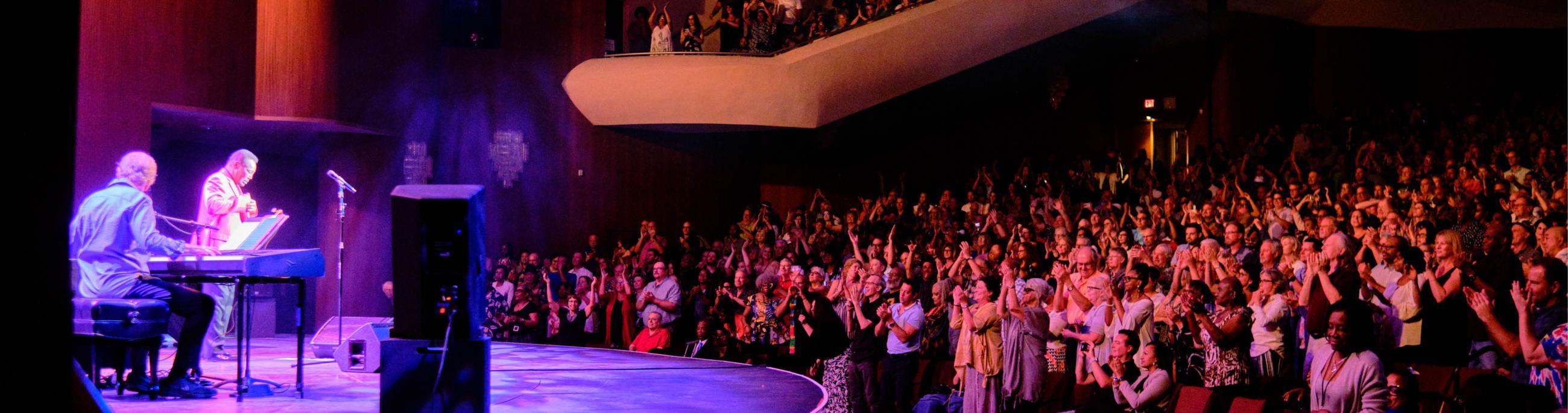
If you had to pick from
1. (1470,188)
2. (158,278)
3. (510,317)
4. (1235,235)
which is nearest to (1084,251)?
(1235,235)

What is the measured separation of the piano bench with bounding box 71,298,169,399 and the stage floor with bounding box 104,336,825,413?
0.24 m

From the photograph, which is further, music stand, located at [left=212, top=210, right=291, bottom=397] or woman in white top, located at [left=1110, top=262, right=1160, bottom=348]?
woman in white top, located at [left=1110, top=262, right=1160, bottom=348]

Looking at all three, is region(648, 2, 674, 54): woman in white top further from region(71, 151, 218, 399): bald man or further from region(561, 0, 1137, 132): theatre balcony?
region(71, 151, 218, 399): bald man

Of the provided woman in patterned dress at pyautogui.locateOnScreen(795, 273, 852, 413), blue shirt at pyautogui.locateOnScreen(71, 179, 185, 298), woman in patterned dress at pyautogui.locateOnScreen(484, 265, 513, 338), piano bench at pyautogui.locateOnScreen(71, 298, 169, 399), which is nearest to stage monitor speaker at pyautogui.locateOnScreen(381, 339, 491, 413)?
piano bench at pyautogui.locateOnScreen(71, 298, 169, 399)

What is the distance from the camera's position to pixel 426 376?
15.4 feet

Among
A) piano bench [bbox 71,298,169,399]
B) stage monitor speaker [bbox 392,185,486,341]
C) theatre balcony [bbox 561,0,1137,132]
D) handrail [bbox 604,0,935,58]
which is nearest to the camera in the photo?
stage monitor speaker [bbox 392,185,486,341]

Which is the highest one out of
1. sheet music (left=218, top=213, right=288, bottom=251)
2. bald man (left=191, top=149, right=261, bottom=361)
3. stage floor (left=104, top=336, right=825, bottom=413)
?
bald man (left=191, top=149, right=261, bottom=361)

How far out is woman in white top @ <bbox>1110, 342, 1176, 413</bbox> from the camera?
634 cm

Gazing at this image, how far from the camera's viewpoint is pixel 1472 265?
20.2 feet

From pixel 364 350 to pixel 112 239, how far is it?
107 centimetres

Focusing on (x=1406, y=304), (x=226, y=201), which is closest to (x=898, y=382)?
(x=1406, y=304)

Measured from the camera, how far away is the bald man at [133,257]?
5.24 meters

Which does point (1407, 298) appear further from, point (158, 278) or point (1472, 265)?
point (158, 278)

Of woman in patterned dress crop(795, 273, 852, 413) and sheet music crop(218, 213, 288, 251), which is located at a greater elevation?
sheet music crop(218, 213, 288, 251)
